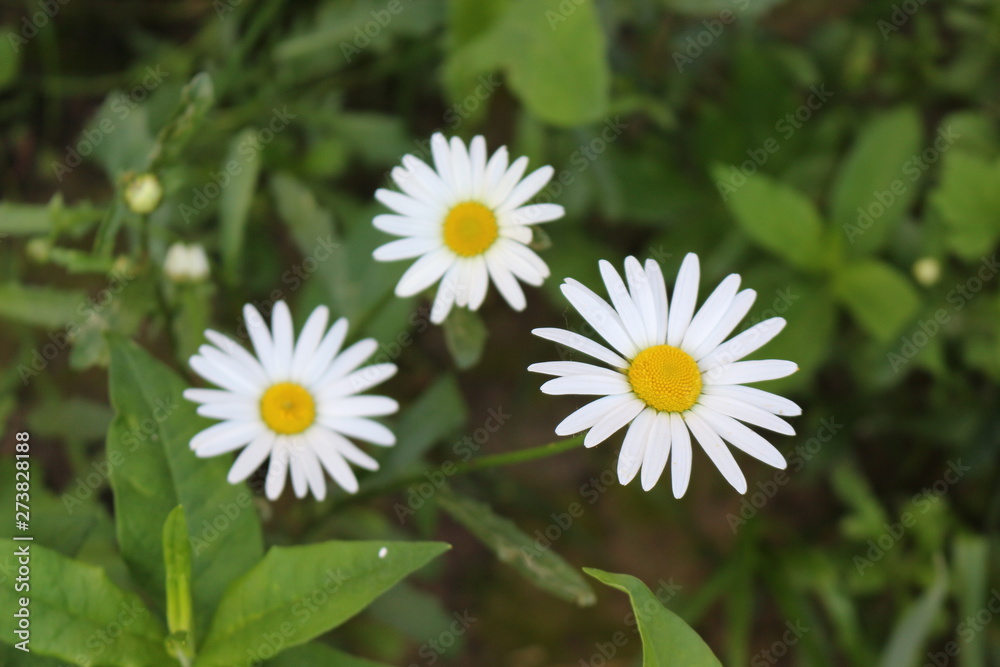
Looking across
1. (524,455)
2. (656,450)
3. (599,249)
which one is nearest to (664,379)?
(656,450)

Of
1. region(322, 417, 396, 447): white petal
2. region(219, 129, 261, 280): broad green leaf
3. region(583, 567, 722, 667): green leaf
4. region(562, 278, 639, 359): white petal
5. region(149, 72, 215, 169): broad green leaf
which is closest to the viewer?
region(583, 567, 722, 667): green leaf

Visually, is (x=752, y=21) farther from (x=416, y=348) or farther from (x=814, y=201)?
(x=416, y=348)

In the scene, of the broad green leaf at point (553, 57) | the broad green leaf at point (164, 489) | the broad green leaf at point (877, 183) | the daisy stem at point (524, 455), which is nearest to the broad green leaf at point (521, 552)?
the daisy stem at point (524, 455)

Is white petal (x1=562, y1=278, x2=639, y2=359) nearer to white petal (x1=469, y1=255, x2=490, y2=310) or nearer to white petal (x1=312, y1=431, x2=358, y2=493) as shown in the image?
white petal (x1=469, y1=255, x2=490, y2=310)

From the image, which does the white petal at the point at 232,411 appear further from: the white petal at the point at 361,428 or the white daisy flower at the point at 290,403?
the white petal at the point at 361,428

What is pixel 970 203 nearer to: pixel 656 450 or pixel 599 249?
pixel 599 249

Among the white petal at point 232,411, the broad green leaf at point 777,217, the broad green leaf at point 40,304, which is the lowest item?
the white petal at point 232,411

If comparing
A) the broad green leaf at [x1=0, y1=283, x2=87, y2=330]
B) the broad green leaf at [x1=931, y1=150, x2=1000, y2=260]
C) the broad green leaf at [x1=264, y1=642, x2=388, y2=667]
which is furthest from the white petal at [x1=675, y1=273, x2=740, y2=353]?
the broad green leaf at [x1=0, y1=283, x2=87, y2=330]
